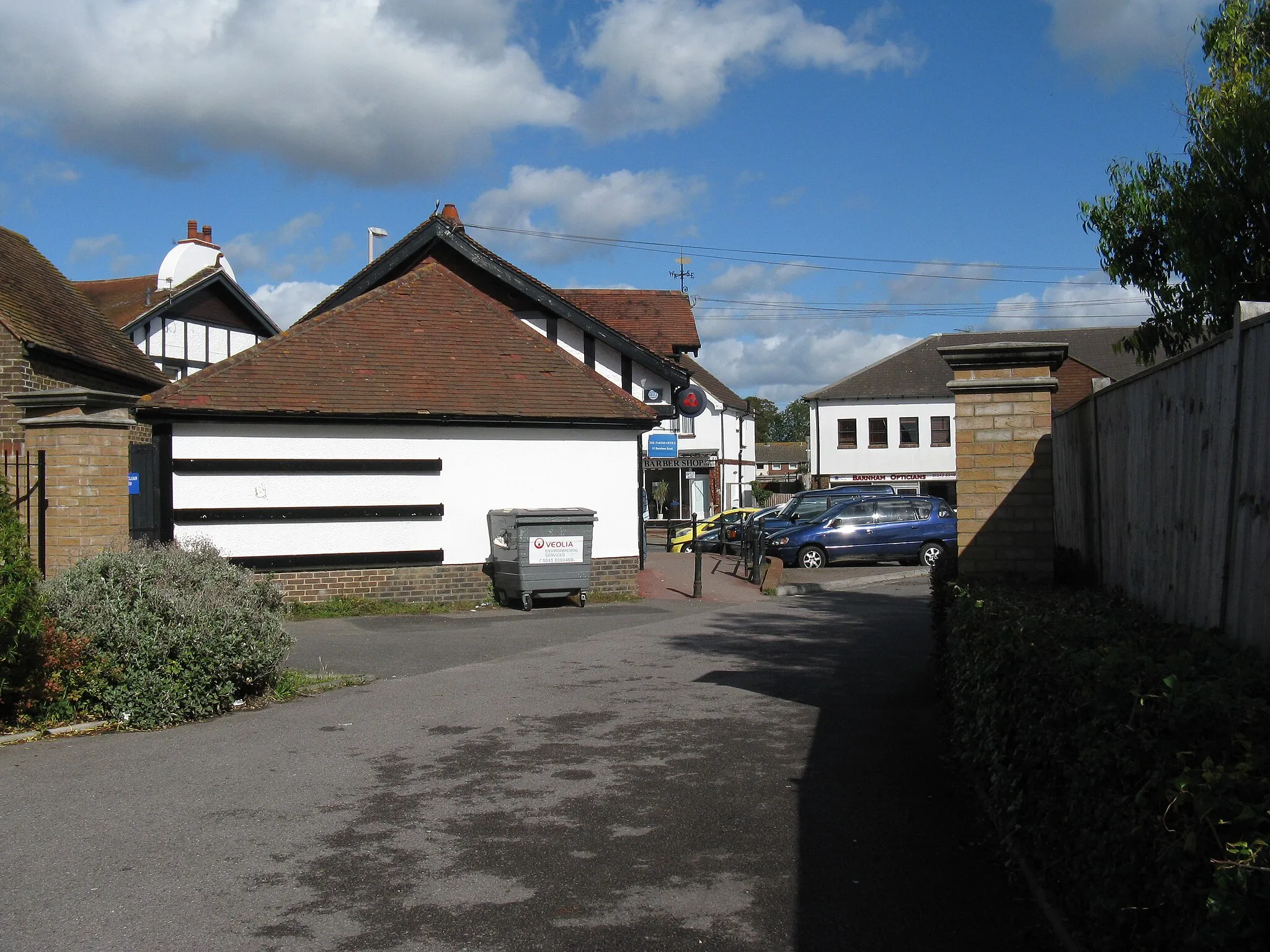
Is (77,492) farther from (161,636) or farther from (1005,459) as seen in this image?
(1005,459)

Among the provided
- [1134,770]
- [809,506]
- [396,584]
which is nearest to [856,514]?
[809,506]

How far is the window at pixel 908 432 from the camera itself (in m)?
54.0

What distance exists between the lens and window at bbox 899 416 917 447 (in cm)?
5397

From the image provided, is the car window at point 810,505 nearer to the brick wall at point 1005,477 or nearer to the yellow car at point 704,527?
the yellow car at point 704,527

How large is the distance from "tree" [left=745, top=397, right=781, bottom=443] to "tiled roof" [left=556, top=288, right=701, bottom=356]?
10478 cm

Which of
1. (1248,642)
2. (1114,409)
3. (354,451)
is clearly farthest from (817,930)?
(354,451)

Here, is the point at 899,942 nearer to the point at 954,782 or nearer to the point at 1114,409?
the point at 954,782

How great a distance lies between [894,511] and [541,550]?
11900mm

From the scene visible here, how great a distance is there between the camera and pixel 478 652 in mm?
12352

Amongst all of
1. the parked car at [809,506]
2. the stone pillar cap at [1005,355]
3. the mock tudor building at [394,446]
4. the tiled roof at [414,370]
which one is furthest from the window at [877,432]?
the stone pillar cap at [1005,355]

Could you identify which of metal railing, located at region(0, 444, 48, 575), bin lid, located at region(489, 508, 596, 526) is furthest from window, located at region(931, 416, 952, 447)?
metal railing, located at region(0, 444, 48, 575)

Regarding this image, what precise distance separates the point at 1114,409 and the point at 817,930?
4016mm

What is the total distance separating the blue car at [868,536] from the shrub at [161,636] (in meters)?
17.4

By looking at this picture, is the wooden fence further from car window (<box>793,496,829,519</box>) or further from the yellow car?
the yellow car
